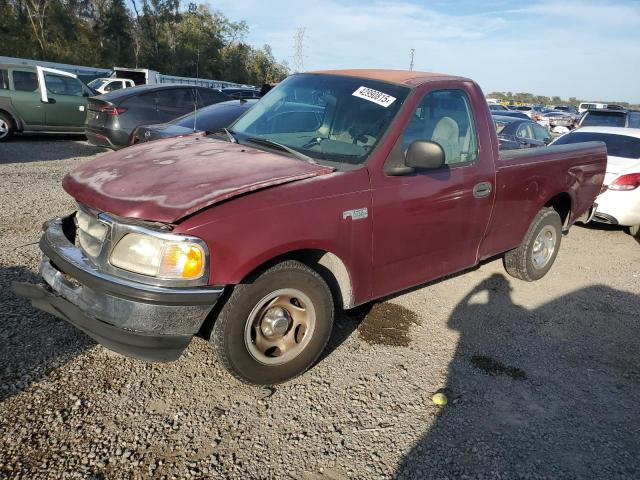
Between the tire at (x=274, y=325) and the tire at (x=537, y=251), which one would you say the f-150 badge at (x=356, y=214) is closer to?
the tire at (x=274, y=325)

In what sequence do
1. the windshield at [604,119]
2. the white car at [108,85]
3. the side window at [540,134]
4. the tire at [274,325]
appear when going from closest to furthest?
1. the tire at [274,325]
2. the side window at [540,134]
3. the windshield at [604,119]
4. the white car at [108,85]

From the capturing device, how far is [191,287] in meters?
2.44

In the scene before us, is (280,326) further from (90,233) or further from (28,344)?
(28,344)

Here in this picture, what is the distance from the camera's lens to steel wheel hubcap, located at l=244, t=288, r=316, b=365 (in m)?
2.82

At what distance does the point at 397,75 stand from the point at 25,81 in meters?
11.7

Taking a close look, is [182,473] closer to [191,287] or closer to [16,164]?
[191,287]

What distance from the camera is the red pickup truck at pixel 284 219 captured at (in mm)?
2453

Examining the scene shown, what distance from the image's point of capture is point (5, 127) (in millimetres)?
11656

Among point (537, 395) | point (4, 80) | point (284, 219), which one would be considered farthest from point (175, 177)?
point (4, 80)

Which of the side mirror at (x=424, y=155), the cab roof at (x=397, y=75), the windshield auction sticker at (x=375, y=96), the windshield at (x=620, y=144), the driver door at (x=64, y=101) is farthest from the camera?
the driver door at (x=64, y=101)

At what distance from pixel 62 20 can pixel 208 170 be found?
44.0 meters

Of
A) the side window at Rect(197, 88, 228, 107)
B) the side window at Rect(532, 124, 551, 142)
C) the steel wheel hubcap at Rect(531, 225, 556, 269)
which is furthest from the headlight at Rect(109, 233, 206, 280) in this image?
the side window at Rect(532, 124, 551, 142)

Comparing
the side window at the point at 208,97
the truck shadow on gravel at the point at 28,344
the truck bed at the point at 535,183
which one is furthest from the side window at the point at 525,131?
the truck shadow on gravel at the point at 28,344

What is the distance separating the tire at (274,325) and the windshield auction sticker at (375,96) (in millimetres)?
1401
